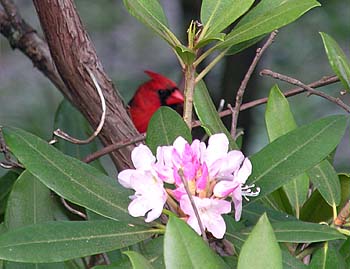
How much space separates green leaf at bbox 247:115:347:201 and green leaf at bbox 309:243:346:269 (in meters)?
0.08

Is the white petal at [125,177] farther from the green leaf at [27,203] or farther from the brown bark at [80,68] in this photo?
the brown bark at [80,68]

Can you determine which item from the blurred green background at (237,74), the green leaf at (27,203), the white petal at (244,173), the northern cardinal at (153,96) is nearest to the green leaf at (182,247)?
the white petal at (244,173)

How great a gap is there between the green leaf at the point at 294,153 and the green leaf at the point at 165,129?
0.08m

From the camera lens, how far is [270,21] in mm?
834

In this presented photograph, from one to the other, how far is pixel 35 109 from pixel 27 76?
120 cm

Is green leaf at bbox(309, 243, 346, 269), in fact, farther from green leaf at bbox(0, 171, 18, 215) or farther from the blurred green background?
the blurred green background

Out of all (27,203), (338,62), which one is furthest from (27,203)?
(338,62)

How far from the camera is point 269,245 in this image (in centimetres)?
63

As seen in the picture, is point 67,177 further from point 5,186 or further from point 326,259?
point 5,186

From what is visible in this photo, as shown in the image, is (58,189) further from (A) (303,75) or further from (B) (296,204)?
(A) (303,75)

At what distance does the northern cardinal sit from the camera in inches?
100

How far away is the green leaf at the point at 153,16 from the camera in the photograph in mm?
835

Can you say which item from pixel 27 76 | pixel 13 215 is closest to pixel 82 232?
pixel 13 215

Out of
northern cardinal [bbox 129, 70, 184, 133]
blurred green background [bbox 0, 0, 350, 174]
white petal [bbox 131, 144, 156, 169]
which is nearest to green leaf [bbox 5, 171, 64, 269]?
white petal [bbox 131, 144, 156, 169]
